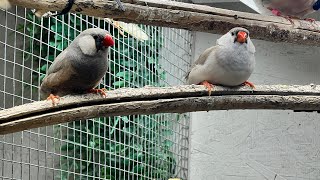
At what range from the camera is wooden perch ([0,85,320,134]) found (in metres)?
2.17

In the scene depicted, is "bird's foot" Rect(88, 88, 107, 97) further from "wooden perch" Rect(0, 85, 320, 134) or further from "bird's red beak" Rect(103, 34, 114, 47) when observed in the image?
"bird's red beak" Rect(103, 34, 114, 47)

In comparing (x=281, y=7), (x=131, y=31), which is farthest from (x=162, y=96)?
(x=281, y=7)

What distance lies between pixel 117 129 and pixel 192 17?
107 centimetres

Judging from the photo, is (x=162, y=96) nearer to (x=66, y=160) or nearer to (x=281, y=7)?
(x=66, y=160)

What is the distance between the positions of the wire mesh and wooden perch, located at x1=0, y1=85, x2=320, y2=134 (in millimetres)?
859

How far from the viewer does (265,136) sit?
4.46 m

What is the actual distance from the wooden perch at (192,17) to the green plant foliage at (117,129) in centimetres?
61

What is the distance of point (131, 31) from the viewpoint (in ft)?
11.6

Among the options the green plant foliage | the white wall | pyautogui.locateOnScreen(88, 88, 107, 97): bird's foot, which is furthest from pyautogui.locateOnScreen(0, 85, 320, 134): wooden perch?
the white wall

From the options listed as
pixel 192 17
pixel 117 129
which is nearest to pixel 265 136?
pixel 117 129

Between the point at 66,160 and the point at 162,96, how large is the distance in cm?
124

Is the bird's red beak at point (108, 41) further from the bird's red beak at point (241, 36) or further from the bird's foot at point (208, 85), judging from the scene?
the bird's red beak at point (241, 36)

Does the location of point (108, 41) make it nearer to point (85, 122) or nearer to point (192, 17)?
point (192, 17)

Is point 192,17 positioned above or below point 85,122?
above
